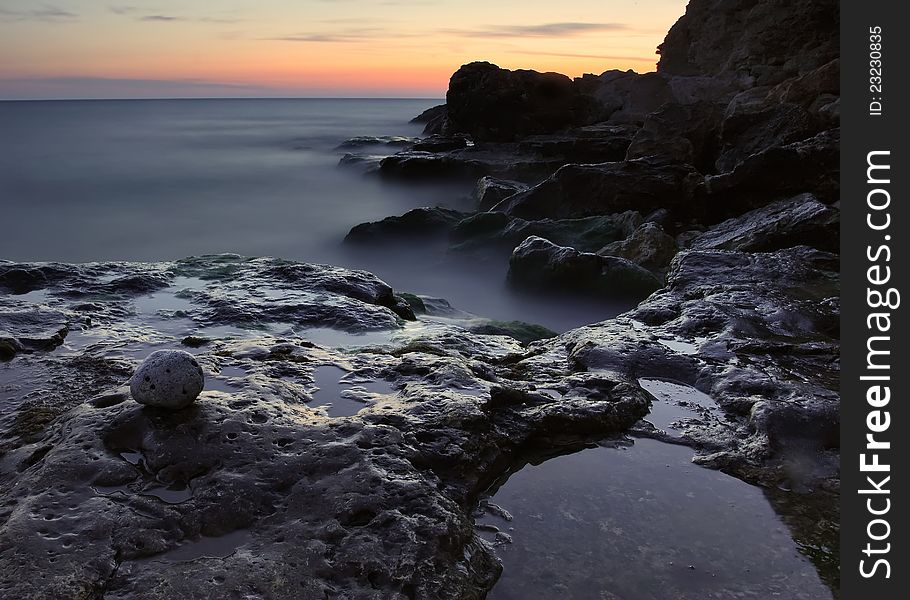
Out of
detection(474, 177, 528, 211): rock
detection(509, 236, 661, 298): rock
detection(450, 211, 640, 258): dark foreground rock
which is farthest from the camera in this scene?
detection(474, 177, 528, 211): rock

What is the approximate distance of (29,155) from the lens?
26734mm

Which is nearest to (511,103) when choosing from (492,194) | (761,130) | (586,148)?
(586,148)

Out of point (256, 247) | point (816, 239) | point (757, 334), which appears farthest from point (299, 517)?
point (256, 247)

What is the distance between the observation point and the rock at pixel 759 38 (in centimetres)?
2889

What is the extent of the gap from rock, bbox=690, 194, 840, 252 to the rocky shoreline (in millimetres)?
31

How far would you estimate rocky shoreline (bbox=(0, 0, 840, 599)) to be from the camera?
2.55 meters

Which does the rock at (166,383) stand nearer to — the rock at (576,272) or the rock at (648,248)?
the rock at (576,272)

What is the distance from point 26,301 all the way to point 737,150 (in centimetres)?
1179

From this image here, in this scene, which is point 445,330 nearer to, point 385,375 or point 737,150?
point 385,375

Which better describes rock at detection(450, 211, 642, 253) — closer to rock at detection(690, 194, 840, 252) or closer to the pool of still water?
rock at detection(690, 194, 840, 252)

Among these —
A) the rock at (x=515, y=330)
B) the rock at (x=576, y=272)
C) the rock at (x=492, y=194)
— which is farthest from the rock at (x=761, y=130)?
the rock at (x=515, y=330)

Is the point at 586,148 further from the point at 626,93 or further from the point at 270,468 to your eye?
the point at 270,468

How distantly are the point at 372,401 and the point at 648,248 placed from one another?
5.79 metres

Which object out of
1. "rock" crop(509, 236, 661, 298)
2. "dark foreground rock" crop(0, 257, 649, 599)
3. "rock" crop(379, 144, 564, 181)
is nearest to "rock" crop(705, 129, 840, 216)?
"rock" crop(509, 236, 661, 298)
